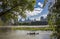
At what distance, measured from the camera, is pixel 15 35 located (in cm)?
859

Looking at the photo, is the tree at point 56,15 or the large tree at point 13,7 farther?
the large tree at point 13,7

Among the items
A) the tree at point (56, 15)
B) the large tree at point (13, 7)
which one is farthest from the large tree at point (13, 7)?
the tree at point (56, 15)

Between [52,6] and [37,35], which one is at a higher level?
[52,6]

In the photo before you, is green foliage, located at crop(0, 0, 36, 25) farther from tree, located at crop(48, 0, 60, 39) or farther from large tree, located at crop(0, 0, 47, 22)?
tree, located at crop(48, 0, 60, 39)

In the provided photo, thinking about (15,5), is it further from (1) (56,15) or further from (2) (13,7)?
(1) (56,15)

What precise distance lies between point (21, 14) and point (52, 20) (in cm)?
192

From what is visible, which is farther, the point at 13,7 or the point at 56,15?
the point at 13,7

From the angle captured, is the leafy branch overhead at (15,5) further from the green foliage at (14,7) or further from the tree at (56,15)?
the tree at (56,15)

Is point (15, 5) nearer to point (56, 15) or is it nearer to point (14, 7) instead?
point (14, 7)

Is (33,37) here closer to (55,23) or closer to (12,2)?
(12,2)

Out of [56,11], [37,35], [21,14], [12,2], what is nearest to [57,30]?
[56,11]

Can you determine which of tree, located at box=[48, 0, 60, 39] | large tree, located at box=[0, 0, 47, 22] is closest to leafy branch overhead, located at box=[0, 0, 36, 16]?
large tree, located at box=[0, 0, 47, 22]

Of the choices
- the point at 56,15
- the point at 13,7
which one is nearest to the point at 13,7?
the point at 13,7

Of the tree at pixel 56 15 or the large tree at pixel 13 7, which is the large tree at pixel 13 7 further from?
the tree at pixel 56 15
